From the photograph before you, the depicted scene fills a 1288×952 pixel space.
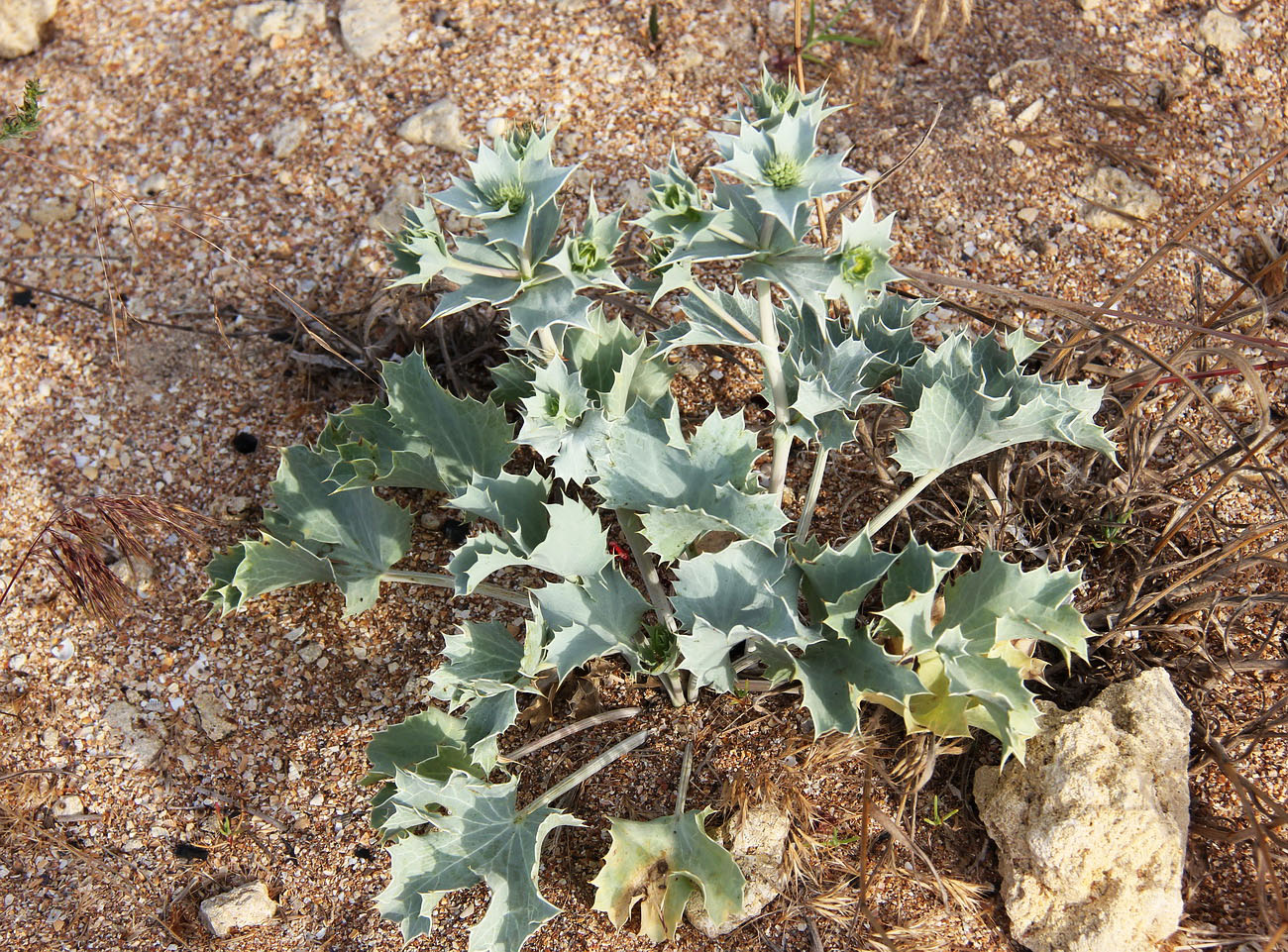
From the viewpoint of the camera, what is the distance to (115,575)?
8.51ft

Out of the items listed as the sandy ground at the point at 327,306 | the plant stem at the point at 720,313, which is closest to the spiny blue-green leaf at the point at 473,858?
the sandy ground at the point at 327,306

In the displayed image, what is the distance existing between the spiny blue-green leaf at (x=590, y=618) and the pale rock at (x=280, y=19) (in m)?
2.32

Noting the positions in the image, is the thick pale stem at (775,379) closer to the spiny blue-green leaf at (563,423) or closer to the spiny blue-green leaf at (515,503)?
the spiny blue-green leaf at (563,423)

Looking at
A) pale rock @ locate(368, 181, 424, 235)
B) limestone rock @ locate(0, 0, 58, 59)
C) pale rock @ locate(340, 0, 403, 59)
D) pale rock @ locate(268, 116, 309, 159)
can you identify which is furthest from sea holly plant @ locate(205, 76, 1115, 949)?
limestone rock @ locate(0, 0, 58, 59)

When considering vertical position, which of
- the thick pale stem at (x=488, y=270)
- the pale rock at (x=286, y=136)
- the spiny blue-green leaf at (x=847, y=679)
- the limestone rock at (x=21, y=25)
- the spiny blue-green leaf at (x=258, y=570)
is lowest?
the spiny blue-green leaf at (x=258, y=570)

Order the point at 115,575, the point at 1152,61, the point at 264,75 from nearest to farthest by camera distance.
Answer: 1. the point at 115,575
2. the point at 1152,61
3. the point at 264,75

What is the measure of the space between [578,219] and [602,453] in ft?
3.78

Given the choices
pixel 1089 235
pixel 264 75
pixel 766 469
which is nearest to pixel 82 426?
pixel 264 75

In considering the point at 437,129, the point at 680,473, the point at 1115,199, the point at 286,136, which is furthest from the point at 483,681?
the point at 1115,199

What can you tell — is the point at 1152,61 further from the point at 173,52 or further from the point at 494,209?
the point at 173,52

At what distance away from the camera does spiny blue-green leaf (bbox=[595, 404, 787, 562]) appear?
1964 millimetres

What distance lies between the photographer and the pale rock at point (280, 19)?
330 centimetres

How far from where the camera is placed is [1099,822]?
6.42 ft

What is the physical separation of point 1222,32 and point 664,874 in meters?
2.97
